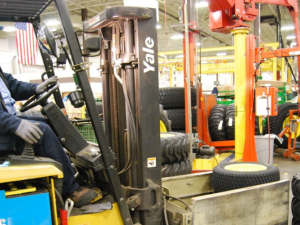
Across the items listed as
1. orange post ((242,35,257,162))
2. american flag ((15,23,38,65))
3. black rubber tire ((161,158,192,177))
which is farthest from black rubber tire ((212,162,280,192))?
american flag ((15,23,38,65))

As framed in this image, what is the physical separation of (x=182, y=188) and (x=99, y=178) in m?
1.33

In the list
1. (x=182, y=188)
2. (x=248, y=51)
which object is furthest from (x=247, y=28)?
(x=182, y=188)

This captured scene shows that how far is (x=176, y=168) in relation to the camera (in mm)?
3967

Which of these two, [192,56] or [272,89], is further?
[192,56]

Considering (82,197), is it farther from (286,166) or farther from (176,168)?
(286,166)

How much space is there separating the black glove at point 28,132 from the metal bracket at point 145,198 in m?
0.96

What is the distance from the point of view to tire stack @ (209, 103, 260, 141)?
26.3 feet

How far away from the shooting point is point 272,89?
19.3 feet

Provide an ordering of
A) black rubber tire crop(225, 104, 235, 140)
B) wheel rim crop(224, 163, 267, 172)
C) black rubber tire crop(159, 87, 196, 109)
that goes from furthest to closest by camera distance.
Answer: black rubber tire crop(225, 104, 235, 140) < black rubber tire crop(159, 87, 196, 109) < wheel rim crop(224, 163, 267, 172)

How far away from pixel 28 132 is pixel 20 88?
94 centimetres

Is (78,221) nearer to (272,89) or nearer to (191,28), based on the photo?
(272,89)

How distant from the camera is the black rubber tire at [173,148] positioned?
12.5ft

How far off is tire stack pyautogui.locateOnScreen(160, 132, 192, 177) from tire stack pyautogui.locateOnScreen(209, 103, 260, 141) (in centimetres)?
410

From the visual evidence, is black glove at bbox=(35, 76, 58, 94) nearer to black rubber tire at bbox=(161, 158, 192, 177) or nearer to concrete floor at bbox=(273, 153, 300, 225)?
black rubber tire at bbox=(161, 158, 192, 177)
